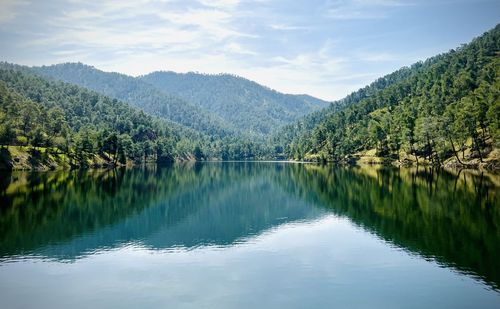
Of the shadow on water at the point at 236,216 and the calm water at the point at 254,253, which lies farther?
the shadow on water at the point at 236,216

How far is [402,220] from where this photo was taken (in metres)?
51.5

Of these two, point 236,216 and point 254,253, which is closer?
point 254,253

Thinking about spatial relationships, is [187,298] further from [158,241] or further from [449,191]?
[449,191]

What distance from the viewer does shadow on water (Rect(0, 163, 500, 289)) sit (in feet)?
127

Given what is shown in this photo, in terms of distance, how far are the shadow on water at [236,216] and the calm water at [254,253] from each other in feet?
0.71

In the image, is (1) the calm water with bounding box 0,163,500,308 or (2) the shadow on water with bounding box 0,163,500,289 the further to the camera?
(2) the shadow on water with bounding box 0,163,500,289

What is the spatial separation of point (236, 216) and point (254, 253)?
25.0 m

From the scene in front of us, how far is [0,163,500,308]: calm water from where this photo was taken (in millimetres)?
26797

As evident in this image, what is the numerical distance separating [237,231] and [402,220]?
69.3 ft

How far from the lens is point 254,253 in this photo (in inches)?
1535

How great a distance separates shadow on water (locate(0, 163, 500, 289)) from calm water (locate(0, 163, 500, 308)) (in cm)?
22

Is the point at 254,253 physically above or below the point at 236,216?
above

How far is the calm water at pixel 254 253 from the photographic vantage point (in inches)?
1055

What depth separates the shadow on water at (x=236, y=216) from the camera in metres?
38.8
